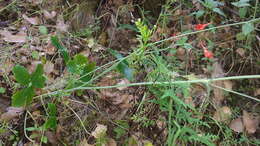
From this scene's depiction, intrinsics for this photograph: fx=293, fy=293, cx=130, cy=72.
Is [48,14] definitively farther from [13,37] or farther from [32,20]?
[13,37]

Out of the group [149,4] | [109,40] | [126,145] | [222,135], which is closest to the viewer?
[126,145]

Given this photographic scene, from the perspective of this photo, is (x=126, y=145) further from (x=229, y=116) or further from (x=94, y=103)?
(x=229, y=116)

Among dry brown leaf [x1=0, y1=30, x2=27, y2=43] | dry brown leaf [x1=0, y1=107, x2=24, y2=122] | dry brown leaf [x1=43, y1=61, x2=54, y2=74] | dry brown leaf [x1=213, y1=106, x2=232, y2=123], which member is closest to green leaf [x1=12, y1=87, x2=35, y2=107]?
dry brown leaf [x1=0, y1=107, x2=24, y2=122]

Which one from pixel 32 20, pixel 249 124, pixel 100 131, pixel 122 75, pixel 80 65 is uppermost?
pixel 32 20

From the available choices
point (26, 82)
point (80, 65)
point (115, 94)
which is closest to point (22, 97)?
point (26, 82)

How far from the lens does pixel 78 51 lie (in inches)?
55.4

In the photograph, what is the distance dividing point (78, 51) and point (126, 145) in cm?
51

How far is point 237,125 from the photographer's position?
52.1 inches

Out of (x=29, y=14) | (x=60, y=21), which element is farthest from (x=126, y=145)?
(x=29, y=14)

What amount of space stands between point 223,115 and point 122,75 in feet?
1.61

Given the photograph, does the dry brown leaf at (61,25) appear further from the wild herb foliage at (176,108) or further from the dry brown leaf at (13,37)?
the wild herb foliage at (176,108)

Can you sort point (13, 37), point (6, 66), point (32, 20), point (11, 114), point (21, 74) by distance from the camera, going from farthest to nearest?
point (32, 20) < point (13, 37) < point (6, 66) < point (11, 114) < point (21, 74)

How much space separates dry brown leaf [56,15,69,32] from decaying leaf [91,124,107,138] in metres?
0.55

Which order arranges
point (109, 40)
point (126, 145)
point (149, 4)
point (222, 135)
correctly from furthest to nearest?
point (149, 4)
point (109, 40)
point (222, 135)
point (126, 145)
